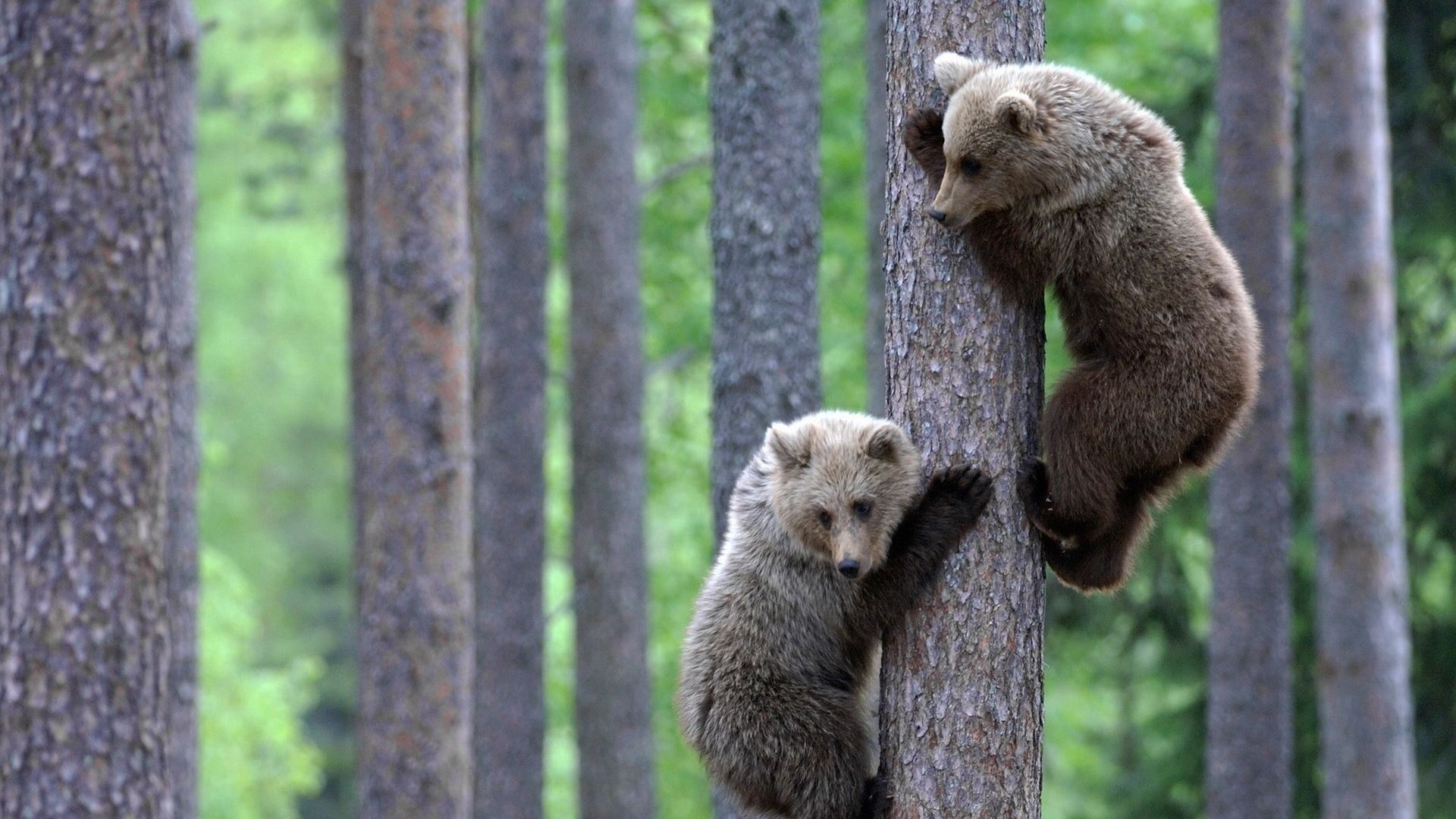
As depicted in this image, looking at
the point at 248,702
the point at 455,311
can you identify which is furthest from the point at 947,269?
the point at 248,702

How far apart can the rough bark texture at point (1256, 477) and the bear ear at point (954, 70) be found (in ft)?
21.1

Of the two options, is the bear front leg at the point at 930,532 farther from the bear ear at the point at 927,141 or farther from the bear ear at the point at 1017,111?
the bear ear at the point at 1017,111

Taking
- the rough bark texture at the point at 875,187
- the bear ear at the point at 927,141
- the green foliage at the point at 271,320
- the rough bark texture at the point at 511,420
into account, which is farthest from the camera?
the green foliage at the point at 271,320

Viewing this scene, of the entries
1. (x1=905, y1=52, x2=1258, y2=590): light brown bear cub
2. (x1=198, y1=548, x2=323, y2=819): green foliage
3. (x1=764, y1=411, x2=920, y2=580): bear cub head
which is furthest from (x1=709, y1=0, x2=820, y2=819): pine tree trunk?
(x1=198, y1=548, x2=323, y2=819): green foliage

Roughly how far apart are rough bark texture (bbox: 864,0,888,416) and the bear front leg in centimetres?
525

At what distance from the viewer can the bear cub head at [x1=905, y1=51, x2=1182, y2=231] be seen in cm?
420

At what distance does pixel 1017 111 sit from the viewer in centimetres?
420

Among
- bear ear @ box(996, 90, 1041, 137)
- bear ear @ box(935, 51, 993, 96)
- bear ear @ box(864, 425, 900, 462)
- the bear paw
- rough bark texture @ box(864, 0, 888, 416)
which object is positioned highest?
rough bark texture @ box(864, 0, 888, 416)

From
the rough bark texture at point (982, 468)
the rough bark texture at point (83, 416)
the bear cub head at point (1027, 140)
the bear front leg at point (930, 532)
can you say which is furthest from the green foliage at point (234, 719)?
the bear cub head at point (1027, 140)

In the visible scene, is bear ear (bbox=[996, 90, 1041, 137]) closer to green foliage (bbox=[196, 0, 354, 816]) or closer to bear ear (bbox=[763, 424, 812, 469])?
bear ear (bbox=[763, 424, 812, 469])

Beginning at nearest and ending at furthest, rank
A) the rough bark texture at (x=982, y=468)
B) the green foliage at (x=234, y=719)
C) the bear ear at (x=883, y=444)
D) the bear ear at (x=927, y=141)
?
the rough bark texture at (x=982, y=468), the bear ear at (x=927, y=141), the bear ear at (x=883, y=444), the green foliage at (x=234, y=719)

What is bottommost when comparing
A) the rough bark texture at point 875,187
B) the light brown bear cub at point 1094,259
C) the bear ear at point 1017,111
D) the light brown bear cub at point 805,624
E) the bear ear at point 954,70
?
the light brown bear cub at point 805,624

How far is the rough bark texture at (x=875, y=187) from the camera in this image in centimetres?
976

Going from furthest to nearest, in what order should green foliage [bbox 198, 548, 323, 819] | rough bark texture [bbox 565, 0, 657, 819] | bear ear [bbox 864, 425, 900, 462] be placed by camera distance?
green foliage [bbox 198, 548, 323, 819]
rough bark texture [bbox 565, 0, 657, 819]
bear ear [bbox 864, 425, 900, 462]
